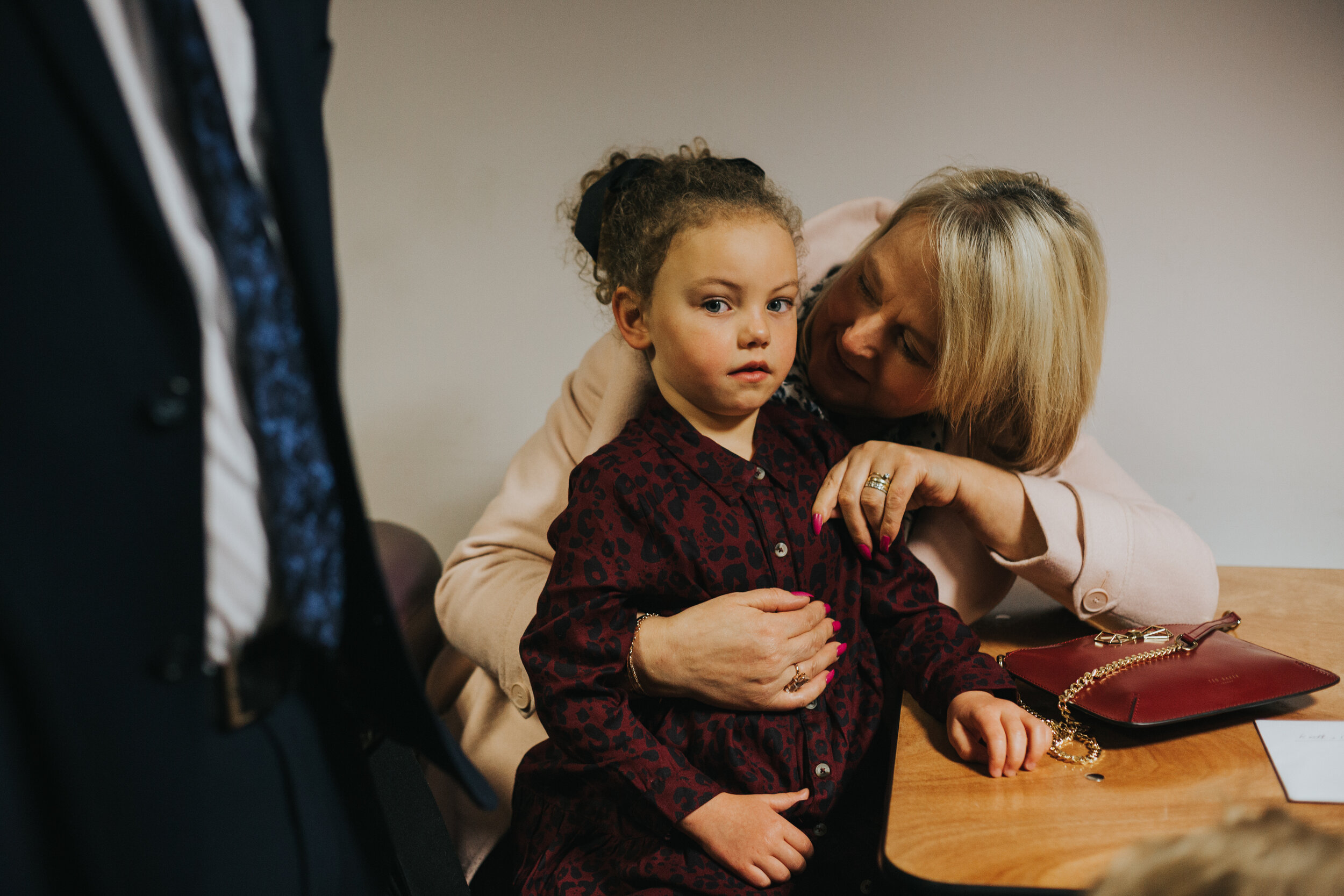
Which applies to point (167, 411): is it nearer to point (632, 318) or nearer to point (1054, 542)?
point (632, 318)

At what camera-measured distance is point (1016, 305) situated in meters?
1.38

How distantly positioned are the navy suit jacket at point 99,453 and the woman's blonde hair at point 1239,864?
0.64 m

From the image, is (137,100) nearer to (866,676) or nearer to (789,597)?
(789,597)

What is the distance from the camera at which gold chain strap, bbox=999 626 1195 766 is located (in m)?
1.12

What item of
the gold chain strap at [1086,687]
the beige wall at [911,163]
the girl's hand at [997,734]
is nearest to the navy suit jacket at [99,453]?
the girl's hand at [997,734]

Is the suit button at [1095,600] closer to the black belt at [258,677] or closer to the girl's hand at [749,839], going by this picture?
the girl's hand at [749,839]

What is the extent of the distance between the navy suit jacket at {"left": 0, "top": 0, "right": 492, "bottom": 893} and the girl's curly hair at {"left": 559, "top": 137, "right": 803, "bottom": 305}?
2.19 feet

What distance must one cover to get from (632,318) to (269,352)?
2.55ft

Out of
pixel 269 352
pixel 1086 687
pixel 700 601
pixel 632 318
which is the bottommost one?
pixel 1086 687

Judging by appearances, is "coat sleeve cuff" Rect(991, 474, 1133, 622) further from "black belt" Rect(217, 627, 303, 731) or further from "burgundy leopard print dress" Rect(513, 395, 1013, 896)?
"black belt" Rect(217, 627, 303, 731)

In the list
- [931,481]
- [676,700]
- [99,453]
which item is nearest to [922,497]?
[931,481]

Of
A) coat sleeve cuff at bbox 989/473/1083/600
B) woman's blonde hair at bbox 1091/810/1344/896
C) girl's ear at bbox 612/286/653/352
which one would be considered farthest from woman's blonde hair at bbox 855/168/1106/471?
woman's blonde hair at bbox 1091/810/1344/896

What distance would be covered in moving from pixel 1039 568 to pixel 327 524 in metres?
1.16

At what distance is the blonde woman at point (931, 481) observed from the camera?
1.26 metres
